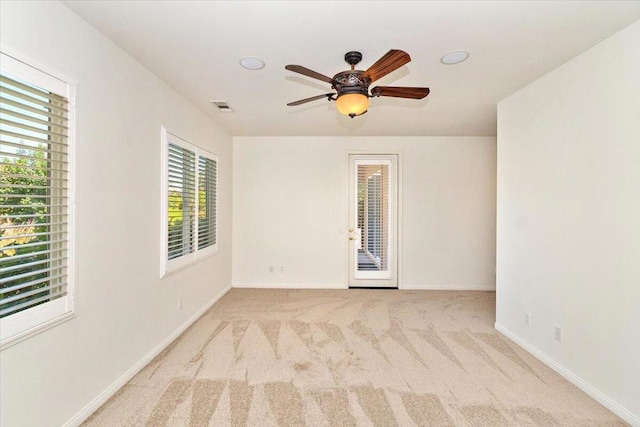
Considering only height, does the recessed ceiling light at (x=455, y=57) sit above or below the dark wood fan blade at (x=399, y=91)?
above

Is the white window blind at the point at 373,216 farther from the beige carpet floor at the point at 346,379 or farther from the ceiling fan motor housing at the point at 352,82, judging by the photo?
the ceiling fan motor housing at the point at 352,82

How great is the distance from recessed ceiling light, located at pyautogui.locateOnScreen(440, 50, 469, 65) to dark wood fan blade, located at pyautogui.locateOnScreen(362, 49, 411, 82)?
826mm

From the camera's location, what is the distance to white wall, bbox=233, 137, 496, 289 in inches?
204

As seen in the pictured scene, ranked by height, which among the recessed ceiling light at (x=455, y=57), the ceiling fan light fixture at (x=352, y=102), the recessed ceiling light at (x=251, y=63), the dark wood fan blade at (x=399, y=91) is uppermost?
the recessed ceiling light at (x=455, y=57)

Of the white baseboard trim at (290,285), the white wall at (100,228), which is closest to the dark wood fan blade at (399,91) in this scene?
the white wall at (100,228)

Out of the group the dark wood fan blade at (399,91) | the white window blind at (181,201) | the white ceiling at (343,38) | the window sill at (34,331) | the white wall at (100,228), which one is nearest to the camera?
the window sill at (34,331)

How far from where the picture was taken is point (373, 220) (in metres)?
5.32

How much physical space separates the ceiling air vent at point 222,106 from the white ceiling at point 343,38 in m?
0.23

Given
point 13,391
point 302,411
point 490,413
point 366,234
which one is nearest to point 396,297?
point 366,234

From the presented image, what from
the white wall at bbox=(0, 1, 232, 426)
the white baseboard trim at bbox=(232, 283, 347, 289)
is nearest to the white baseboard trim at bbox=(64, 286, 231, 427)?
the white wall at bbox=(0, 1, 232, 426)

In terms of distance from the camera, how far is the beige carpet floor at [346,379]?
202cm

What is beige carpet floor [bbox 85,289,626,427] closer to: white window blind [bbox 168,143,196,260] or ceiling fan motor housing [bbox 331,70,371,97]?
white window blind [bbox 168,143,196,260]

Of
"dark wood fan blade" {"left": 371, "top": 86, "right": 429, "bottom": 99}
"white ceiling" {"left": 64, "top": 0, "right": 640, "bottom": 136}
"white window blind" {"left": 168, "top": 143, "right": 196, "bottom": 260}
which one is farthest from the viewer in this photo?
"white window blind" {"left": 168, "top": 143, "right": 196, "bottom": 260}

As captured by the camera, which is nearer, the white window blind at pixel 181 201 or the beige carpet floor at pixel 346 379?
the beige carpet floor at pixel 346 379
